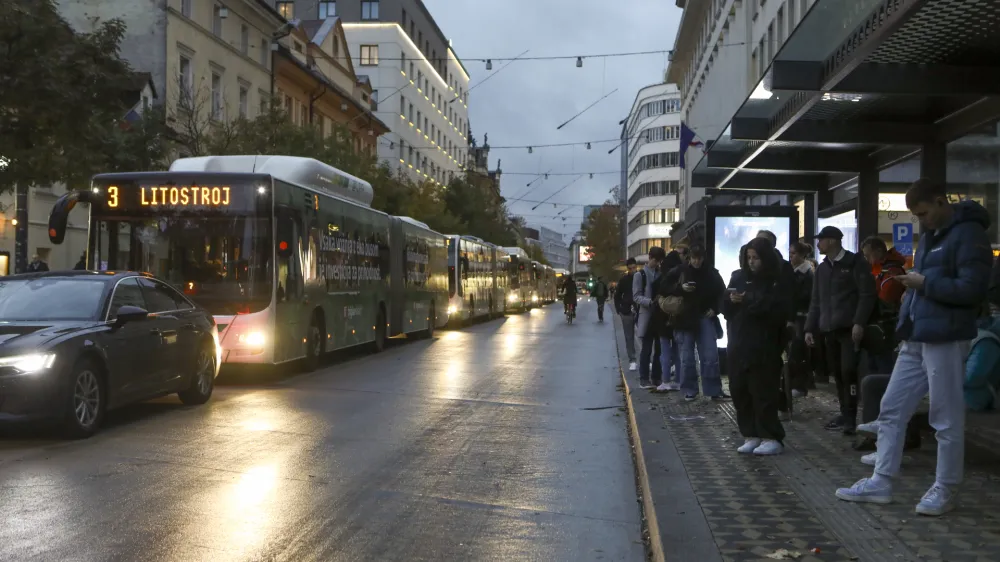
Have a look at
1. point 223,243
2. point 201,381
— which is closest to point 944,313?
point 201,381

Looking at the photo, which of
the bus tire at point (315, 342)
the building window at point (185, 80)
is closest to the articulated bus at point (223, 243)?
the bus tire at point (315, 342)

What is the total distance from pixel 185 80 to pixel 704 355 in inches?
1192

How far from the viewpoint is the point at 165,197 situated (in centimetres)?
1523

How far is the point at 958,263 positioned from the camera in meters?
6.08

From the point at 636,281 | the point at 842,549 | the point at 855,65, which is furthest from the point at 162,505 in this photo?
the point at 636,281

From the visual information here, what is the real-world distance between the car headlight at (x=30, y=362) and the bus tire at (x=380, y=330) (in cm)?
1302

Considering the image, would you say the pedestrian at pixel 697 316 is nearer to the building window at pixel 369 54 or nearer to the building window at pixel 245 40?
the building window at pixel 245 40

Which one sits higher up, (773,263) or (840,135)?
(840,135)

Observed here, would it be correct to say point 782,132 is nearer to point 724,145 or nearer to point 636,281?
point 636,281

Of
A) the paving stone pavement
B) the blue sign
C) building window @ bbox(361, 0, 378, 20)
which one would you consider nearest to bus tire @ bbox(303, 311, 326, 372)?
the paving stone pavement

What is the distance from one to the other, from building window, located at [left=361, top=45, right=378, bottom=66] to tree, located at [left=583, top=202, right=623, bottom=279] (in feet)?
145

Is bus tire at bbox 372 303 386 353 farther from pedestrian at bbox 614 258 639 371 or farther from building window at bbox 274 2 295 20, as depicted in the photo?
building window at bbox 274 2 295 20

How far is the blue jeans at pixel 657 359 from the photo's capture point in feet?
44.3

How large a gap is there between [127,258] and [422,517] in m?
9.77
